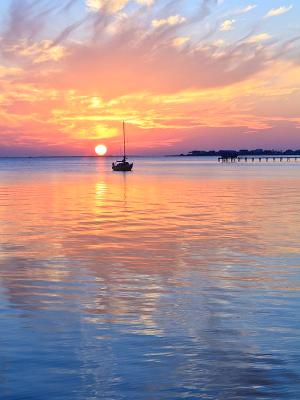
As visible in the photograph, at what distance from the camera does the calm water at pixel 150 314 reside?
29.5 feet

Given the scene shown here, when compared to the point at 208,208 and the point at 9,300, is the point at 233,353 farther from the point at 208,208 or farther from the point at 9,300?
the point at 208,208

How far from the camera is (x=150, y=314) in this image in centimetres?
1290

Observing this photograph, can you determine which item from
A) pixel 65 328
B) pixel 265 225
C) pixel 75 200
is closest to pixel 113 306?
pixel 65 328

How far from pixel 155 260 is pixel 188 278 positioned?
10.9ft

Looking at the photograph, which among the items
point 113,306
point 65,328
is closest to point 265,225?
point 113,306

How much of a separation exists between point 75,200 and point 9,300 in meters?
36.9

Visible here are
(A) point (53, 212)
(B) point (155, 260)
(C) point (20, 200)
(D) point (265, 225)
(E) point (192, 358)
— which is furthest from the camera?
(C) point (20, 200)

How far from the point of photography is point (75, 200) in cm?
5091

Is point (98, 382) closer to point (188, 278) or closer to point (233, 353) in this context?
point (233, 353)

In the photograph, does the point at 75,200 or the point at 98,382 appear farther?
the point at 75,200

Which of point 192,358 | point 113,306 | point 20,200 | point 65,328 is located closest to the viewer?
point 192,358

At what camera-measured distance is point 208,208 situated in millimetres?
41125

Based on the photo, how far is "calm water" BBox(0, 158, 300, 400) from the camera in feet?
29.5

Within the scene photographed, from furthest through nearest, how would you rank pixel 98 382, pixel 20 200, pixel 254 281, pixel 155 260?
pixel 20 200 < pixel 155 260 < pixel 254 281 < pixel 98 382
